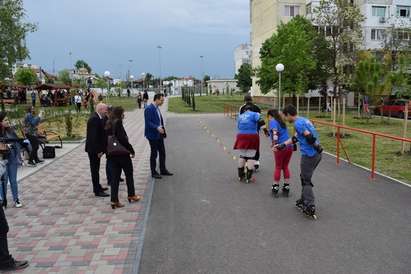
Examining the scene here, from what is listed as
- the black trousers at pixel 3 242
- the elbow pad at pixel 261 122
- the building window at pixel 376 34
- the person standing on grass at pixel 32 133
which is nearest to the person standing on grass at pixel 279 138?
the elbow pad at pixel 261 122

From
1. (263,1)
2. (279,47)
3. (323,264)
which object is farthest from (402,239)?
(263,1)

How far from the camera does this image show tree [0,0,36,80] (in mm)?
31484

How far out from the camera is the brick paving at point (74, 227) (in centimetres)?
516

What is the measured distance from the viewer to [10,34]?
1259 inches

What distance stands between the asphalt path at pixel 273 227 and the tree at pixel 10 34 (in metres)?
26.5

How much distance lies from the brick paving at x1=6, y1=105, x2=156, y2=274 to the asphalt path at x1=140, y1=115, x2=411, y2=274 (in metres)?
0.31

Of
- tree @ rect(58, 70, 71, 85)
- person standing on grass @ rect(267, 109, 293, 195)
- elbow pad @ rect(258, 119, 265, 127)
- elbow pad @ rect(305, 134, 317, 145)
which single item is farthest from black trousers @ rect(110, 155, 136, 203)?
tree @ rect(58, 70, 71, 85)

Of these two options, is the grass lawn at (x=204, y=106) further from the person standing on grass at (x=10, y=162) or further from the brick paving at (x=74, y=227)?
the person standing on grass at (x=10, y=162)

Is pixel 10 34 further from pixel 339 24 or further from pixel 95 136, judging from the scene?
pixel 95 136

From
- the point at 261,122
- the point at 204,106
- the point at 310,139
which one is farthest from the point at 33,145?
the point at 204,106

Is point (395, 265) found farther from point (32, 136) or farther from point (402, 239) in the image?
point (32, 136)

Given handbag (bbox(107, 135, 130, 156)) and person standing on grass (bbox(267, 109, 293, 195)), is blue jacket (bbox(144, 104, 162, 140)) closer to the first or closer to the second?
handbag (bbox(107, 135, 130, 156))

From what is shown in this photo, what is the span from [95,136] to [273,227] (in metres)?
3.68

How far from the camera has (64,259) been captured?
5.25 m
